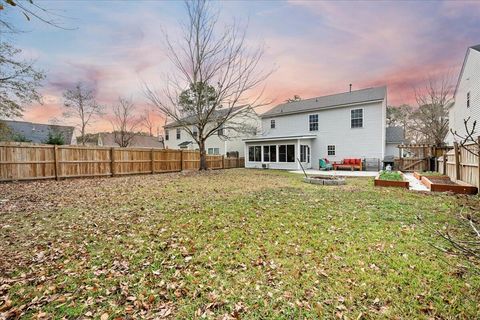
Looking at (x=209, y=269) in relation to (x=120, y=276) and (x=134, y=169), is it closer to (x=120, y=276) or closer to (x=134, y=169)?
(x=120, y=276)

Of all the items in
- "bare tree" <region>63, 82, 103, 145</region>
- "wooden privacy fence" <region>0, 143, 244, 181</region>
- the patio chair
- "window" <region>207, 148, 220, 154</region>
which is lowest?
the patio chair

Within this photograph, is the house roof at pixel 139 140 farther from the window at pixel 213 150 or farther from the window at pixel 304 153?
the window at pixel 304 153

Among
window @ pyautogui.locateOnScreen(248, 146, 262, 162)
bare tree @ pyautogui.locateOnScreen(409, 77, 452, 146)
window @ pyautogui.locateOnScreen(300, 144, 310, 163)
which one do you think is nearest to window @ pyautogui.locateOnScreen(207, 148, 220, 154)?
window @ pyautogui.locateOnScreen(248, 146, 262, 162)

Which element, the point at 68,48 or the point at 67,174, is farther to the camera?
the point at 67,174

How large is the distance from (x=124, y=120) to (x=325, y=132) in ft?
86.9

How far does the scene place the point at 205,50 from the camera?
15078 mm

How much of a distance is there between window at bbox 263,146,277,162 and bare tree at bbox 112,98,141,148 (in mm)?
20328

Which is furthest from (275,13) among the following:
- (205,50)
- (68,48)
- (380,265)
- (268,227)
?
(380,265)

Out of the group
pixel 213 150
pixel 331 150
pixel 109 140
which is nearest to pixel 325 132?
pixel 331 150

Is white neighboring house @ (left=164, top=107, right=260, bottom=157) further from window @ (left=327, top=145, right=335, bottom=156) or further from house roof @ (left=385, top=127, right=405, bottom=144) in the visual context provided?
house roof @ (left=385, top=127, right=405, bottom=144)

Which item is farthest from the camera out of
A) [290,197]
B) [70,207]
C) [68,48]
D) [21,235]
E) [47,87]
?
[47,87]

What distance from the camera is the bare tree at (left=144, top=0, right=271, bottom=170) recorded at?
14.4 metres

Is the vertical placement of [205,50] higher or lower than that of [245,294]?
higher

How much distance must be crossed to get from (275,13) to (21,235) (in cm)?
1207
